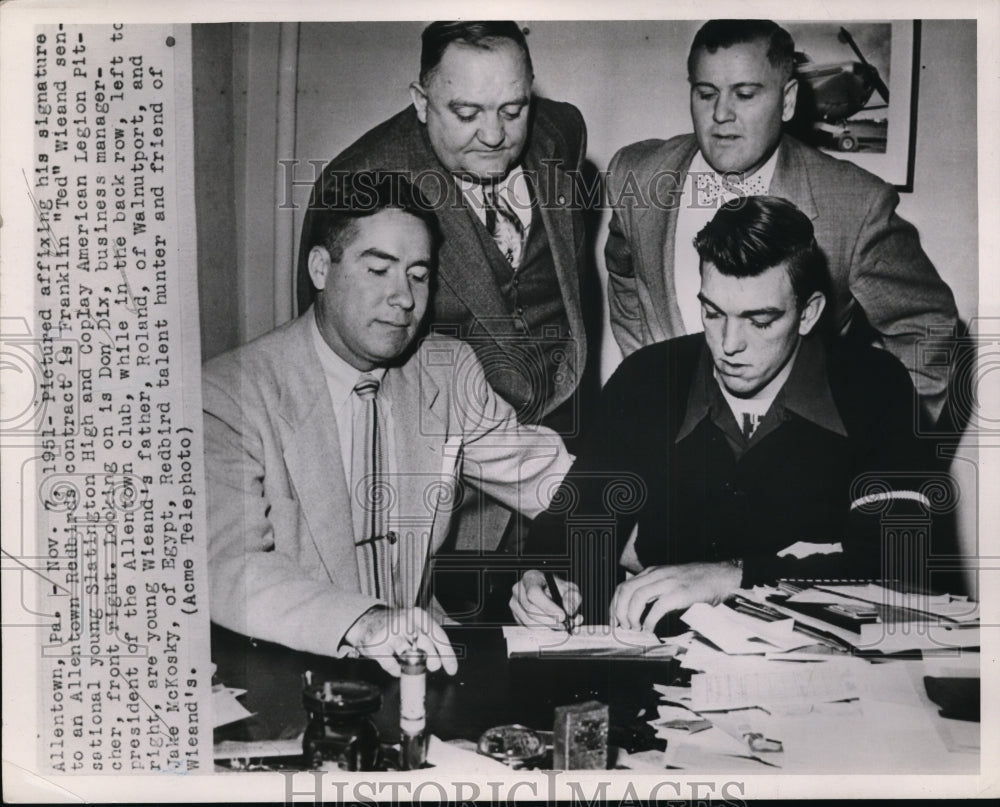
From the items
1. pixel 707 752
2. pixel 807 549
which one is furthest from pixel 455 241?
pixel 707 752

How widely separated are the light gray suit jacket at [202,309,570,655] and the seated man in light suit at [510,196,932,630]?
0.64 feet

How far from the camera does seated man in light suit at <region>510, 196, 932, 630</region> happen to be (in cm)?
292

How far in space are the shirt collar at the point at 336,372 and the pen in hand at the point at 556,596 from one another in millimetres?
644

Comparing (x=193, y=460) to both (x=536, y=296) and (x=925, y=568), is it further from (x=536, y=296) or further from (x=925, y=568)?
(x=925, y=568)

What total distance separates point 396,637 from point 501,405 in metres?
0.62

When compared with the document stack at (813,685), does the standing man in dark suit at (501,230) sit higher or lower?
higher

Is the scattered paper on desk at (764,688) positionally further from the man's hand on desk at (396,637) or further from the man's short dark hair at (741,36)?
Result: the man's short dark hair at (741,36)

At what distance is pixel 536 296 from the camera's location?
9.61 ft

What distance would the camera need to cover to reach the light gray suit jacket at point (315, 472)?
2898 millimetres

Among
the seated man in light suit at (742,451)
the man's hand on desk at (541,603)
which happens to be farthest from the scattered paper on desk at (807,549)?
the man's hand on desk at (541,603)

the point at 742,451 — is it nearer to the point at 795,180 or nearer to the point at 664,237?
the point at 664,237

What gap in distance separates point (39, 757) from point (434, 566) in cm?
109

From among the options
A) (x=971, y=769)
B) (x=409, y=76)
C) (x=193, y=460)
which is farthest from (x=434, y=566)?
(x=971, y=769)

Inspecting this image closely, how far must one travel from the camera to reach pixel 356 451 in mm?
2926
